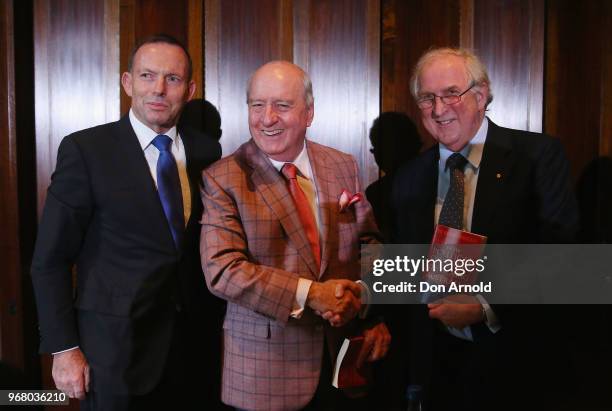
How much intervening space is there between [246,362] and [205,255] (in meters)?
0.37

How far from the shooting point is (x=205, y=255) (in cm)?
163

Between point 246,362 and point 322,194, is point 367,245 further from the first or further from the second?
point 246,362

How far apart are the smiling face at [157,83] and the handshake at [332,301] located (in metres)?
0.80

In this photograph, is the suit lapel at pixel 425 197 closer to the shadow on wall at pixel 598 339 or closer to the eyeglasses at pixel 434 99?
the eyeglasses at pixel 434 99

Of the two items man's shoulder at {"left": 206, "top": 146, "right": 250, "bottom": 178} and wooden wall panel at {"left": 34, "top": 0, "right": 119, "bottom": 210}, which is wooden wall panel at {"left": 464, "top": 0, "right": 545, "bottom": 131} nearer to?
man's shoulder at {"left": 206, "top": 146, "right": 250, "bottom": 178}

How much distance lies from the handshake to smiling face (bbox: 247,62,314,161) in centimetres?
47

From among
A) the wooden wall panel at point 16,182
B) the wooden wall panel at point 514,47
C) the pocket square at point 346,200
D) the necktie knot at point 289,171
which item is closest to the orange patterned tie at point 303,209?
the necktie knot at point 289,171

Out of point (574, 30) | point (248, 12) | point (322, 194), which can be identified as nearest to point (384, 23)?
point (248, 12)

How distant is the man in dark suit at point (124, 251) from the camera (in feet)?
5.66

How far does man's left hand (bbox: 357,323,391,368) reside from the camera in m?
1.75

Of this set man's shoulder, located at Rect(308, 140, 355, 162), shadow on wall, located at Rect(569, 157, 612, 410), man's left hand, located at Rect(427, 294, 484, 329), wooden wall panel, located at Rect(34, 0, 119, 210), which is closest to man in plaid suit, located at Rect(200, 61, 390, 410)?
man's shoulder, located at Rect(308, 140, 355, 162)

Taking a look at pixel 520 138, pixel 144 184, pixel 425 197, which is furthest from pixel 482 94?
pixel 144 184

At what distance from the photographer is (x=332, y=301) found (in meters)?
1.61

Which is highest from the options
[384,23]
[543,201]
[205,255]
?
[384,23]
